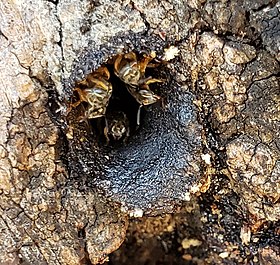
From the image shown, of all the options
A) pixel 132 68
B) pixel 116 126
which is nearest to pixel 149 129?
pixel 116 126

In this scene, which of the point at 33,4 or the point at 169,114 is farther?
the point at 169,114

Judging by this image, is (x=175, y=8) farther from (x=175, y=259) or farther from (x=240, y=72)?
(x=175, y=259)

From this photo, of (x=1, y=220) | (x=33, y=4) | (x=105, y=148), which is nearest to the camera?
(x=33, y=4)

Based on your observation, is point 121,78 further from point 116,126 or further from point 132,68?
point 116,126

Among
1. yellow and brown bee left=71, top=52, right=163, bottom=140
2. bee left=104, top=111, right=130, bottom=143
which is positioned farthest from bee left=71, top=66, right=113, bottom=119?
bee left=104, top=111, right=130, bottom=143

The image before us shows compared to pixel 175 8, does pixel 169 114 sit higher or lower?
lower

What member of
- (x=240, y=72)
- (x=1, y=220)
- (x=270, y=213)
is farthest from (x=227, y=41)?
(x=1, y=220)

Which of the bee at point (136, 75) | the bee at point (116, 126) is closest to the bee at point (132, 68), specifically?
the bee at point (136, 75)
